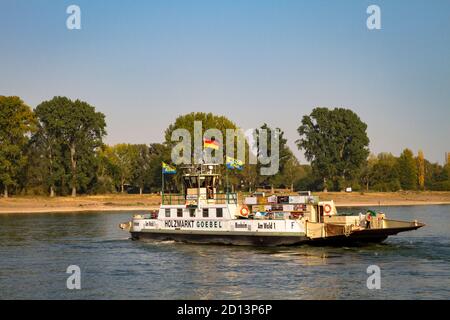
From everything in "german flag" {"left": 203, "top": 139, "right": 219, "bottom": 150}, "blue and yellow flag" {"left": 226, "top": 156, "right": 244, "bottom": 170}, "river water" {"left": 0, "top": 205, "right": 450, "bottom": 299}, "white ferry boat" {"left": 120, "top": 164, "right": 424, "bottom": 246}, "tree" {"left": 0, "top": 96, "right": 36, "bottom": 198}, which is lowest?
"river water" {"left": 0, "top": 205, "right": 450, "bottom": 299}

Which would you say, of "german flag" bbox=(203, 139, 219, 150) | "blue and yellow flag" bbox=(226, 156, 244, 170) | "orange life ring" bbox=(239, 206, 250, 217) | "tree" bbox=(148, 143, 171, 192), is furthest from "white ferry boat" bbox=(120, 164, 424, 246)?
"tree" bbox=(148, 143, 171, 192)

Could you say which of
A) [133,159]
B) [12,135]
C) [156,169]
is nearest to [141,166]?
[133,159]

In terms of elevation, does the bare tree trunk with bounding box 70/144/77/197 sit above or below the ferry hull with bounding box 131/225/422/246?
above

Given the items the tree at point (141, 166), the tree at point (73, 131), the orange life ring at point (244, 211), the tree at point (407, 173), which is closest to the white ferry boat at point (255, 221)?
the orange life ring at point (244, 211)

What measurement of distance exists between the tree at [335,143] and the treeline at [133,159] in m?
0.25

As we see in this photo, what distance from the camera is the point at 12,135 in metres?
135

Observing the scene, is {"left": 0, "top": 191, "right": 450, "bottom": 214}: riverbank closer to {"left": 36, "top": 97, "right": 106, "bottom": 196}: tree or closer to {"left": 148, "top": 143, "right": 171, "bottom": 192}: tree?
{"left": 36, "top": 97, "right": 106, "bottom": 196}: tree

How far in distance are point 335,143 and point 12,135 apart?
78.8m

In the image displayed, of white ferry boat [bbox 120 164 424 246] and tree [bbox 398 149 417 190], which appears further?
tree [bbox 398 149 417 190]

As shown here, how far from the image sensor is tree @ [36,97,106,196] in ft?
470

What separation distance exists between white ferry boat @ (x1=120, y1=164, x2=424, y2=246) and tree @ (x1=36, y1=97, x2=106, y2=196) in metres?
82.8

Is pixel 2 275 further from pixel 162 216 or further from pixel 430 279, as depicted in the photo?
pixel 430 279

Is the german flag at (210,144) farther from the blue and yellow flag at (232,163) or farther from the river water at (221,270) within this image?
the river water at (221,270)
